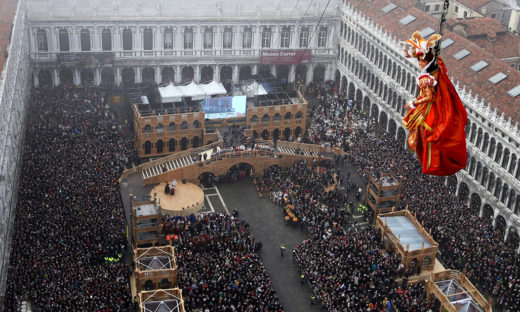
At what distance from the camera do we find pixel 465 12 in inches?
4624

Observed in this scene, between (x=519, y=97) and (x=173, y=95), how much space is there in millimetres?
46143

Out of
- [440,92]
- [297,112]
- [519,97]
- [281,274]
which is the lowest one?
[281,274]

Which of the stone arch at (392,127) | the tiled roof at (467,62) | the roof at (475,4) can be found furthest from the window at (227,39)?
the roof at (475,4)

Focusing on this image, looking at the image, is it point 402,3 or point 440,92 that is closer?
point 440,92

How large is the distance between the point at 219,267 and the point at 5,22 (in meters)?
40.6

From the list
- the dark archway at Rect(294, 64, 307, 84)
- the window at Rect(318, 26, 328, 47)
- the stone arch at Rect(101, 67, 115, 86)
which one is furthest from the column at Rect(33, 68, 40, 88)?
the window at Rect(318, 26, 328, 47)

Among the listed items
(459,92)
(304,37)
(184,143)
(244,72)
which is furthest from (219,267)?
(304,37)

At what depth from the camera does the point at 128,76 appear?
113750 mm

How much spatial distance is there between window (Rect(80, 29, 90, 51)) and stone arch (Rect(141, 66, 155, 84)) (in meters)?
9.90

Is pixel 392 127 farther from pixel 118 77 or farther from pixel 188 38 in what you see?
pixel 118 77

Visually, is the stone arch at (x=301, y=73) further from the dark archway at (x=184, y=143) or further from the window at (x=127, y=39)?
the dark archway at (x=184, y=143)

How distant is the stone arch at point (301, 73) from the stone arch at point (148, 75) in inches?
981

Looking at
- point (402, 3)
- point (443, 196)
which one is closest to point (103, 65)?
point (402, 3)

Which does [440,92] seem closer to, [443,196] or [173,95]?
[443,196]
